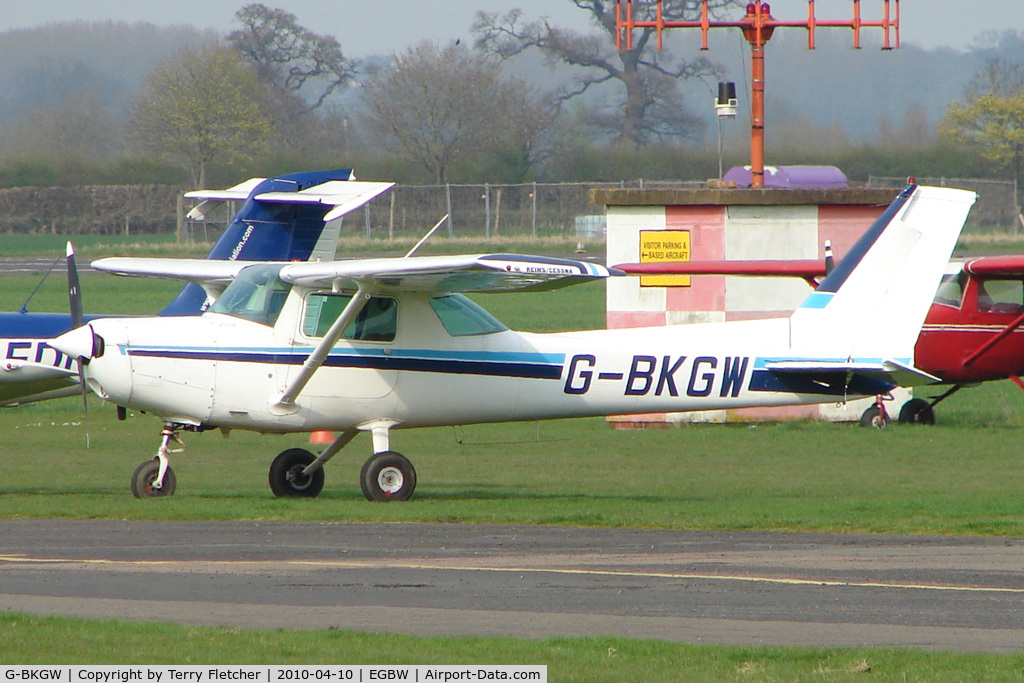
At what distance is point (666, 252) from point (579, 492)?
685 cm

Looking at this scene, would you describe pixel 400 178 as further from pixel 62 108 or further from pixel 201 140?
pixel 62 108

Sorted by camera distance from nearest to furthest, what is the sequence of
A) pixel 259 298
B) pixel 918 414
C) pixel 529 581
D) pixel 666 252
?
pixel 529 581 → pixel 259 298 → pixel 918 414 → pixel 666 252

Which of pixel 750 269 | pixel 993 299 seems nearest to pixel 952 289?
pixel 993 299

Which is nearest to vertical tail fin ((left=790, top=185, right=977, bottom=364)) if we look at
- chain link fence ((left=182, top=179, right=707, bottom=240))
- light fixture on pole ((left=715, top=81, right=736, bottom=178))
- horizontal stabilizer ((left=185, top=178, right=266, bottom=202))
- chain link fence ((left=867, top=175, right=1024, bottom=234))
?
horizontal stabilizer ((left=185, top=178, right=266, bottom=202))

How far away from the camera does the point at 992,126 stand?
54844mm

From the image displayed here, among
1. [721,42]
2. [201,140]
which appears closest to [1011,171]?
[201,140]

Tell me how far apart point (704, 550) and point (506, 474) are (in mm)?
5079

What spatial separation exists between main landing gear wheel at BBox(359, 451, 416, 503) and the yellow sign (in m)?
7.92

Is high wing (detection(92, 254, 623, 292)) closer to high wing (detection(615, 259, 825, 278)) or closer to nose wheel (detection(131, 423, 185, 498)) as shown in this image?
nose wheel (detection(131, 423, 185, 498))

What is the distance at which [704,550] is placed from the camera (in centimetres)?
959

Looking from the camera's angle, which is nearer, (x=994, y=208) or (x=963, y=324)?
(x=963, y=324)

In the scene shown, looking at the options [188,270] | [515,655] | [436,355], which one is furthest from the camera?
[188,270]

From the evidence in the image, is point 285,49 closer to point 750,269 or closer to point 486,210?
point 486,210

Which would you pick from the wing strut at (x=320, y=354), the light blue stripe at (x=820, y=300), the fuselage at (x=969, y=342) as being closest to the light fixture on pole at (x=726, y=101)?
the fuselage at (x=969, y=342)
